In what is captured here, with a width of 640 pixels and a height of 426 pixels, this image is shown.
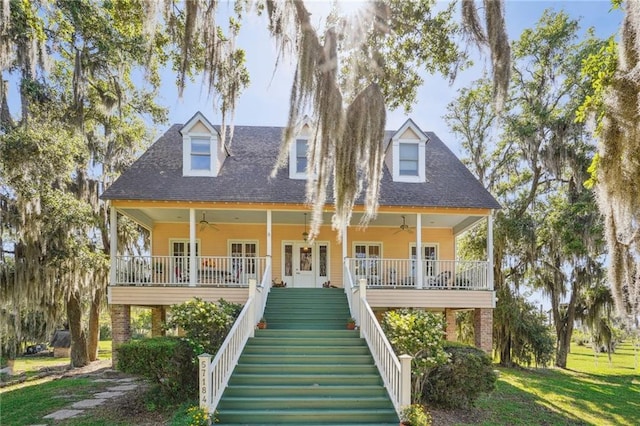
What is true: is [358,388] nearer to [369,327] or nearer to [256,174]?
[369,327]

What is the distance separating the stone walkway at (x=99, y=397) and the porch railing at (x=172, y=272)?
8.15 ft

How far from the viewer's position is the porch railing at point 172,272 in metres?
11.5

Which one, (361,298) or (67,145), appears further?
(67,145)

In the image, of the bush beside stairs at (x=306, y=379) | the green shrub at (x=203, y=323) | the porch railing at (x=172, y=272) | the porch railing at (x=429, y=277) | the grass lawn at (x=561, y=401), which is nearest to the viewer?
the bush beside stairs at (x=306, y=379)

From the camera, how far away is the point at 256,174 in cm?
1324

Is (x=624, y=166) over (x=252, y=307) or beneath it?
over

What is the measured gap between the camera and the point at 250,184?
12703 mm

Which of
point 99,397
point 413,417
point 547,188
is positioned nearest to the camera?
point 413,417

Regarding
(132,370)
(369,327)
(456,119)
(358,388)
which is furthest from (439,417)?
(456,119)

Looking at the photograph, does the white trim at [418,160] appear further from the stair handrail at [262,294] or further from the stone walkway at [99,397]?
the stone walkway at [99,397]

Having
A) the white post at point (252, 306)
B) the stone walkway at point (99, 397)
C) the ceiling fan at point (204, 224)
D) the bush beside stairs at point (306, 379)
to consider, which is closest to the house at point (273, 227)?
the ceiling fan at point (204, 224)

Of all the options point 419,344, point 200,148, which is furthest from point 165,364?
point 200,148

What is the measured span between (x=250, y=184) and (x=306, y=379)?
6813mm

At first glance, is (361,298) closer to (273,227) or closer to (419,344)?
(419,344)
